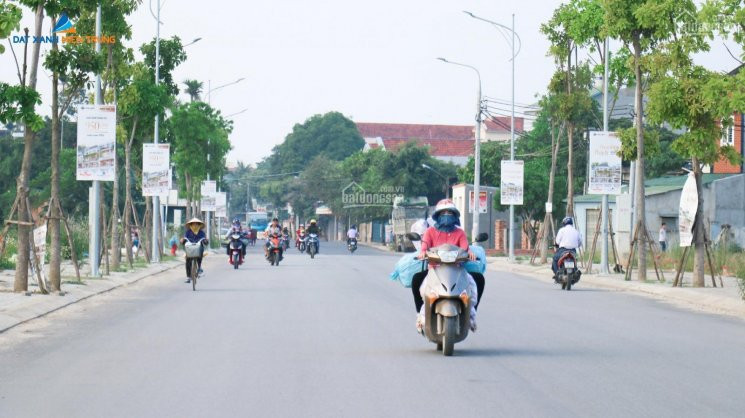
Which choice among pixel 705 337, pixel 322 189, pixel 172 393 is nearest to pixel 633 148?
pixel 705 337

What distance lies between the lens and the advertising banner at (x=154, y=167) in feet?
128

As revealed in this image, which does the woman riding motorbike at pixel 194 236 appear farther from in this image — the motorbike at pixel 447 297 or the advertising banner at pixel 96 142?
the motorbike at pixel 447 297

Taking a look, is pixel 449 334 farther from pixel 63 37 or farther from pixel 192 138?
pixel 192 138

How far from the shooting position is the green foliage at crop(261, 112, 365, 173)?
14138 cm

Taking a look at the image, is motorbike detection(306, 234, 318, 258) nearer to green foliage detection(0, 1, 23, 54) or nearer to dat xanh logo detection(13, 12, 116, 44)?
dat xanh logo detection(13, 12, 116, 44)

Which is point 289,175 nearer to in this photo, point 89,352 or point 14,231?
point 14,231

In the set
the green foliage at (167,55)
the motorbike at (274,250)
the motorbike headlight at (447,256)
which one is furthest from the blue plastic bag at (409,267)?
the green foliage at (167,55)

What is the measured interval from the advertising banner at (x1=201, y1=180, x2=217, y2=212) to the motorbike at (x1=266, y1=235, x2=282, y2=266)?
23.3 meters

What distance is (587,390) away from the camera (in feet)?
33.2

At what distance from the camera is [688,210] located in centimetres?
2786

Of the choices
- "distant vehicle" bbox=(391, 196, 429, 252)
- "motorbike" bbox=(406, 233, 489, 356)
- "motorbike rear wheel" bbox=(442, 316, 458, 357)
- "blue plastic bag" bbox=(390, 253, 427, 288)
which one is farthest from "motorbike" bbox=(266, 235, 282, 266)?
"motorbike rear wheel" bbox=(442, 316, 458, 357)

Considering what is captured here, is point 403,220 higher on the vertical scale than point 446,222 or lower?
lower

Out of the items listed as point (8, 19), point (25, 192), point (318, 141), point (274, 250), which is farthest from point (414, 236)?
point (318, 141)

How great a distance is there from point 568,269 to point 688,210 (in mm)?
3091
